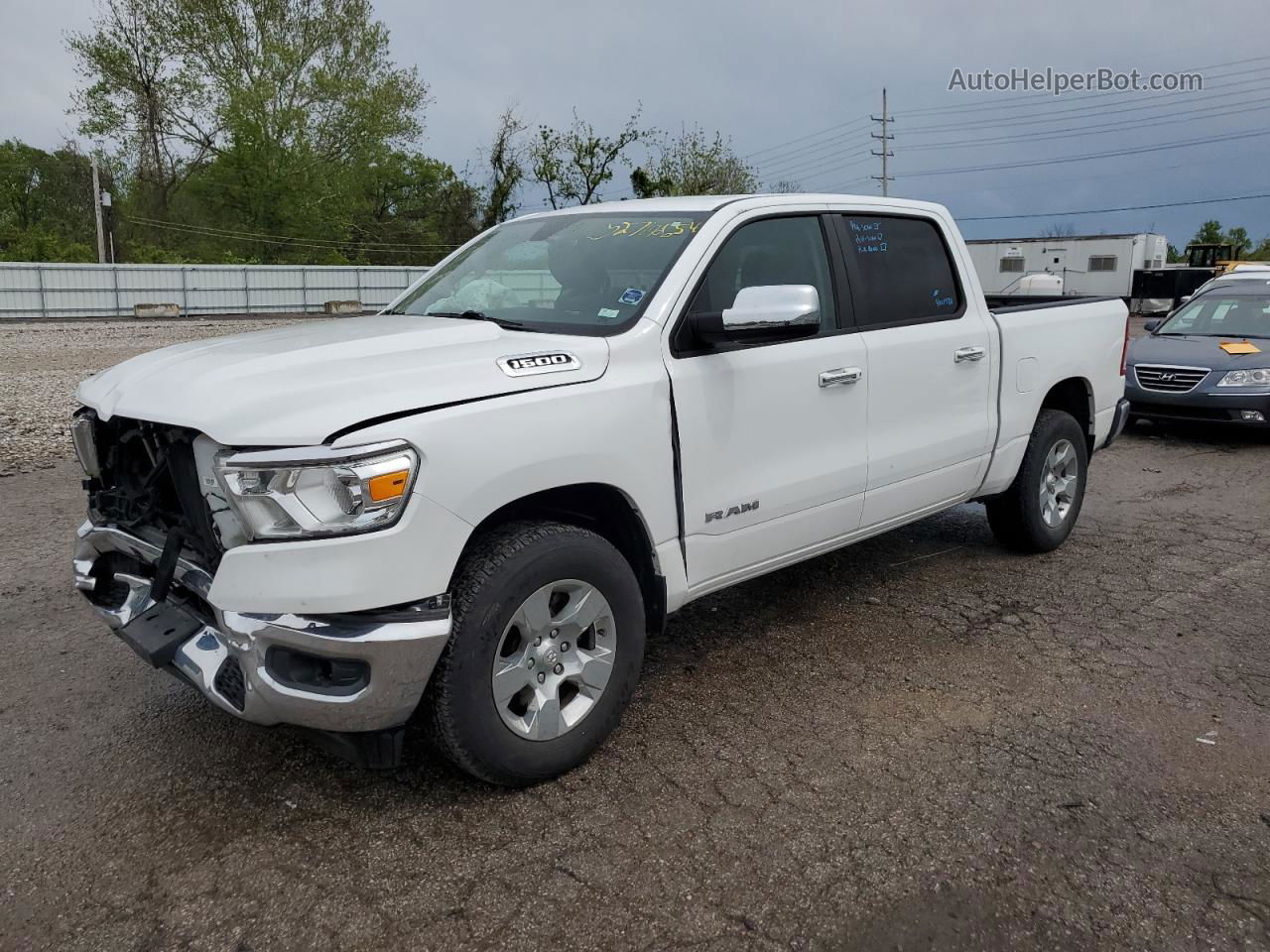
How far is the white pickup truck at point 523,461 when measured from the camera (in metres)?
2.76

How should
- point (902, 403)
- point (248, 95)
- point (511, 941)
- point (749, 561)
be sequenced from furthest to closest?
point (248, 95) → point (902, 403) → point (749, 561) → point (511, 941)

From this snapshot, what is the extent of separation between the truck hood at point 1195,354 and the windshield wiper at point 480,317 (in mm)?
8226

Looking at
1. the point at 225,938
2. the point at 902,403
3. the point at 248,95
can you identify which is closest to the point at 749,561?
the point at 902,403

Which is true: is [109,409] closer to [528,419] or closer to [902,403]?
[528,419]

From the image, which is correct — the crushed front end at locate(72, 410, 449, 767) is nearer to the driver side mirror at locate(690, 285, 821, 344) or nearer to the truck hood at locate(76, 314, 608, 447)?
the truck hood at locate(76, 314, 608, 447)

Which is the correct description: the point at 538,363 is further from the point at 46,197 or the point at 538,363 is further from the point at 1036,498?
the point at 46,197

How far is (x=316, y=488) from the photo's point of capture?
8.97 feet

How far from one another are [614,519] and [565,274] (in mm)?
1063

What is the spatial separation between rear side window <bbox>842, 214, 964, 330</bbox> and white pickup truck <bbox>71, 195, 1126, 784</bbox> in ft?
0.05

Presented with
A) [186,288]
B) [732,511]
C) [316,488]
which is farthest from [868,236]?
[186,288]

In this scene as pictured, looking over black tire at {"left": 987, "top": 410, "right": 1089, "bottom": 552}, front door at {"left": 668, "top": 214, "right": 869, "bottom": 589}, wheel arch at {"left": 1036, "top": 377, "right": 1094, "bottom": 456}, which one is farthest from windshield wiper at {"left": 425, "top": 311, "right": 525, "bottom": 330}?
wheel arch at {"left": 1036, "top": 377, "right": 1094, "bottom": 456}

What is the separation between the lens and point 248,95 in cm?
4666

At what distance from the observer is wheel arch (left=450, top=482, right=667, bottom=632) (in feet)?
10.9

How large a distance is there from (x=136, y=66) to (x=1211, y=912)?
54180mm
